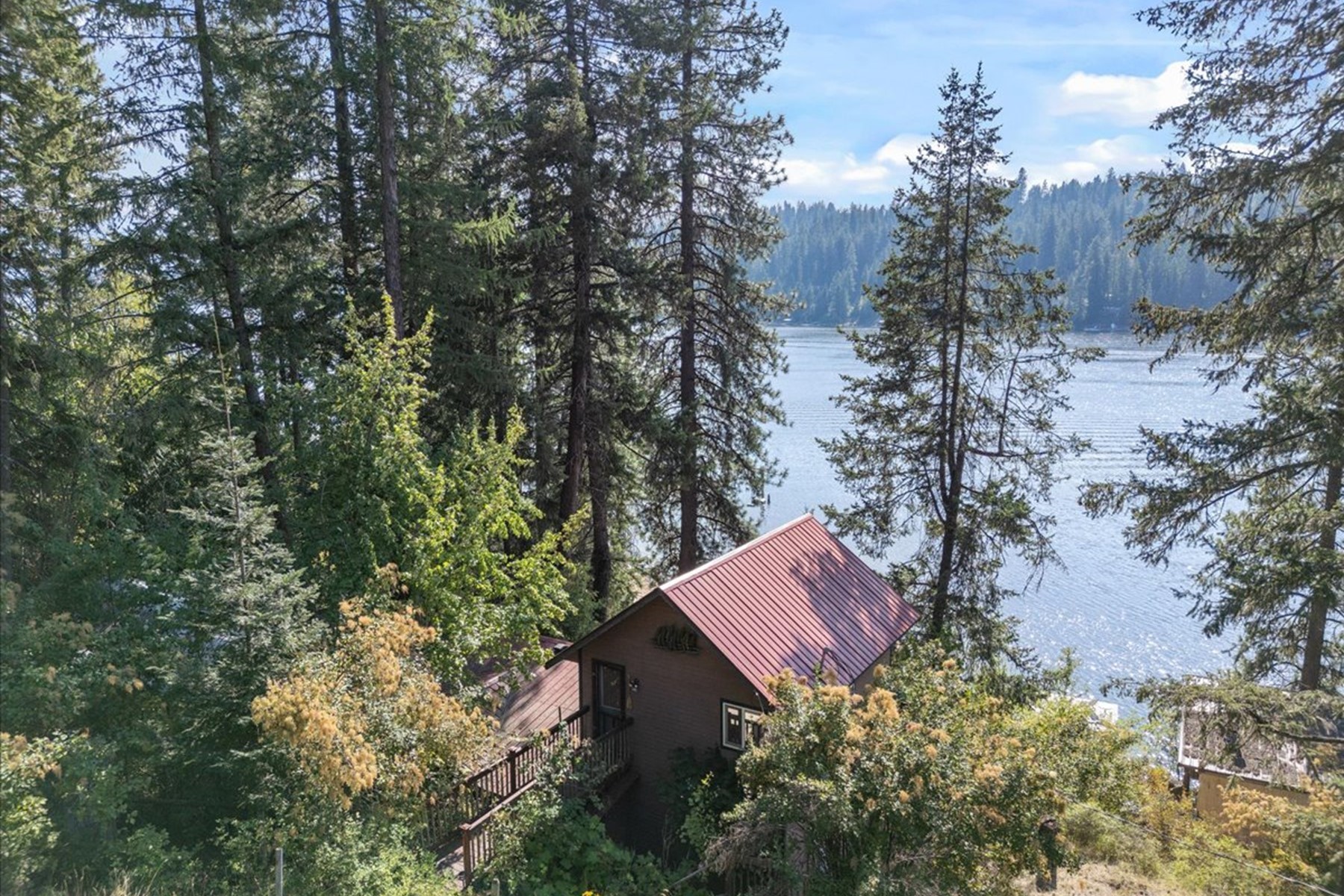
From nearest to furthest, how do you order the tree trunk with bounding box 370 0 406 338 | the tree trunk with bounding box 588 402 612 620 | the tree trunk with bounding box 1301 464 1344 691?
the tree trunk with bounding box 1301 464 1344 691 → the tree trunk with bounding box 370 0 406 338 → the tree trunk with bounding box 588 402 612 620

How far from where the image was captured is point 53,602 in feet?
29.9

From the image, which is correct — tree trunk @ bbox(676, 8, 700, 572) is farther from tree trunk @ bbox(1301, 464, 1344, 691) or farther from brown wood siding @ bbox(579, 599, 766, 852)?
tree trunk @ bbox(1301, 464, 1344, 691)

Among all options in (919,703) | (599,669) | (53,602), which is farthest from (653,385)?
(53,602)

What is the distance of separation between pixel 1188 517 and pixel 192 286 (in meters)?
15.2

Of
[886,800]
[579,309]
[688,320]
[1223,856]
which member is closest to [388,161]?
[579,309]

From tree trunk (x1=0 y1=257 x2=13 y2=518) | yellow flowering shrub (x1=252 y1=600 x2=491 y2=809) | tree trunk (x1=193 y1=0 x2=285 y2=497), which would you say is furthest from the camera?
tree trunk (x1=193 y1=0 x2=285 y2=497)

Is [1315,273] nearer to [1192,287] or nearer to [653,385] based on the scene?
[653,385]

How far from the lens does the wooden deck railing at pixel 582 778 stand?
378 inches

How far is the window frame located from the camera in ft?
37.4

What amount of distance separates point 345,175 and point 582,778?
11.1 metres

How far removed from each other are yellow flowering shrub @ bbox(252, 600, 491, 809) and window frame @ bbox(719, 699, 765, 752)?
12.2 ft

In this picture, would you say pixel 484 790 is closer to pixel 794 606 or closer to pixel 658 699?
pixel 658 699

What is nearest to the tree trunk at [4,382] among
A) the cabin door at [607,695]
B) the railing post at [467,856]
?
the railing post at [467,856]

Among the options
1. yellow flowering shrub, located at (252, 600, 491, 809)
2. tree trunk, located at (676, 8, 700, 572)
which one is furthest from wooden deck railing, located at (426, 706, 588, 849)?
tree trunk, located at (676, 8, 700, 572)
